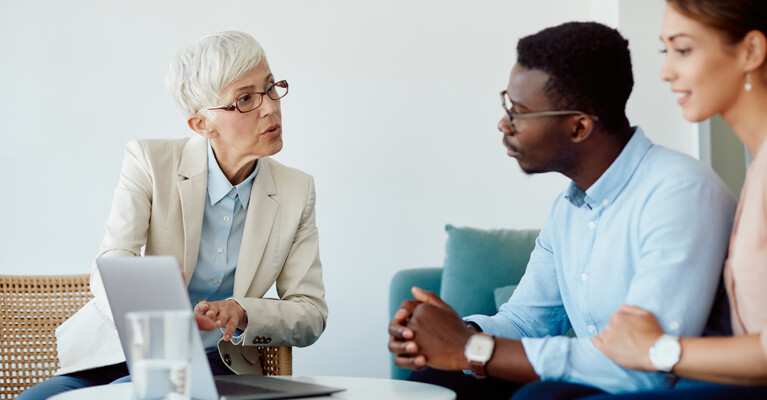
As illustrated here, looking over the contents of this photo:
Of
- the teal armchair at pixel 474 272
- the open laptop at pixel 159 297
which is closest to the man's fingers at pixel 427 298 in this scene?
the open laptop at pixel 159 297

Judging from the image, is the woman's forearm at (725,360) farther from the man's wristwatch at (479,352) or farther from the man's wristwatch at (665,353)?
the man's wristwatch at (479,352)

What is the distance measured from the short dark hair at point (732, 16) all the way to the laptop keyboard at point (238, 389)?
992 millimetres

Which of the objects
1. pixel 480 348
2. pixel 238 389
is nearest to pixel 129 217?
pixel 238 389

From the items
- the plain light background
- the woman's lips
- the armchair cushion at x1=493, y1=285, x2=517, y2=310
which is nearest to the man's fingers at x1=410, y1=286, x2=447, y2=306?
the woman's lips

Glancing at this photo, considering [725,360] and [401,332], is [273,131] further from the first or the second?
[725,360]

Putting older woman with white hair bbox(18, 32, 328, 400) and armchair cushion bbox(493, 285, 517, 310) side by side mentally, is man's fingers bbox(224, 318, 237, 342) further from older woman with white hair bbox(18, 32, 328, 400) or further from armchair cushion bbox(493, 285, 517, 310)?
armchair cushion bbox(493, 285, 517, 310)

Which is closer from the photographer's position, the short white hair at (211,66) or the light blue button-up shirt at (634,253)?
the light blue button-up shirt at (634,253)

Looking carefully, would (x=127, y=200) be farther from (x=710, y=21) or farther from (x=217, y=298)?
(x=710, y=21)

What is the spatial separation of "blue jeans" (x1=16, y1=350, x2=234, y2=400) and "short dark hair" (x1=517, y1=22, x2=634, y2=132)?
1.12 m

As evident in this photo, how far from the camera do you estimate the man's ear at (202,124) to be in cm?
223

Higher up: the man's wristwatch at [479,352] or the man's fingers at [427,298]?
the man's fingers at [427,298]

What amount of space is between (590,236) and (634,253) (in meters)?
0.12

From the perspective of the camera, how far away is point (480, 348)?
146cm

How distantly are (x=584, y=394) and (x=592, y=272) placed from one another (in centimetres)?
29
